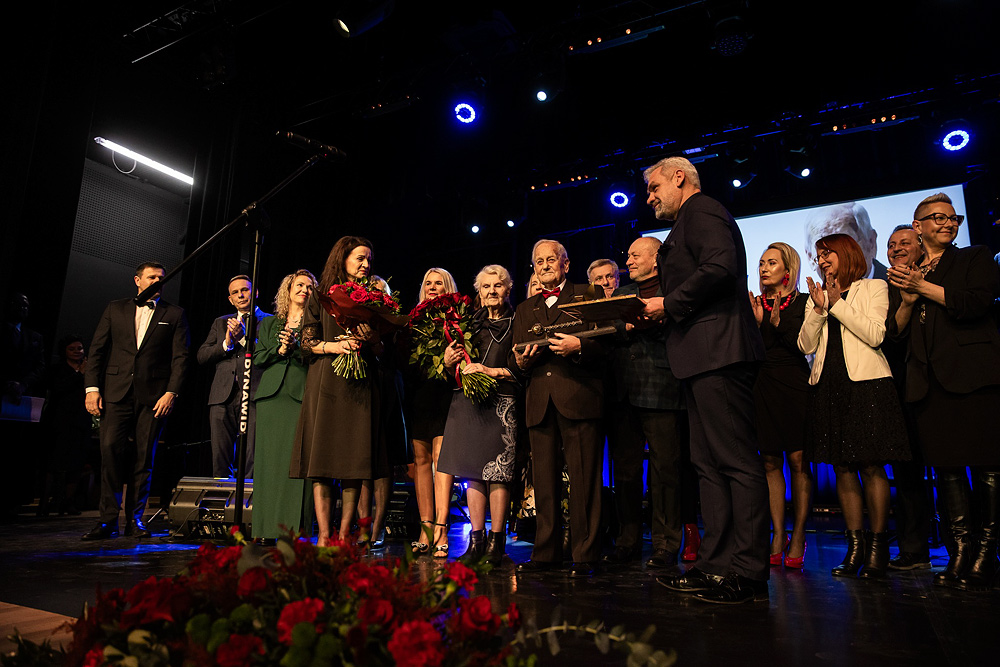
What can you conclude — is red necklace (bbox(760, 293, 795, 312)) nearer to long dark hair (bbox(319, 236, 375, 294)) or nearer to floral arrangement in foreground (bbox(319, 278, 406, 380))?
floral arrangement in foreground (bbox(319, 278, 406, 380))

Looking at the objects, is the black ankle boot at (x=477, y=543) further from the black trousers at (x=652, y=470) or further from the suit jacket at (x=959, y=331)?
the suit jacket at (x=959, y=331)

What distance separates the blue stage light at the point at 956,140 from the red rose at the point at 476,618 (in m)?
8.11

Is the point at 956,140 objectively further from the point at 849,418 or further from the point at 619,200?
the point at 849,418

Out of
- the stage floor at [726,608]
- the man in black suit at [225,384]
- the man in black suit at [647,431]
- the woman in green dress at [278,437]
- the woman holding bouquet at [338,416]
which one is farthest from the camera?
the man in black suit at [225,384]


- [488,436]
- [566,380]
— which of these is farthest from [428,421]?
[566,380]

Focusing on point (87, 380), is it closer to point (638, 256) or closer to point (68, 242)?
point (68, 242)

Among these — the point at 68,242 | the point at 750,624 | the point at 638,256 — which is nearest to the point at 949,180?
the point at 638,256

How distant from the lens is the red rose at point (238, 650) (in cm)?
85

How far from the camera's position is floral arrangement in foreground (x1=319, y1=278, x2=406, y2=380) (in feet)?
10.9

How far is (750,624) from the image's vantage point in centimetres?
210

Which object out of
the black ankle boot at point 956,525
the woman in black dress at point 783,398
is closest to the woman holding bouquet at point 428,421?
the woman in black dress at point 783,398

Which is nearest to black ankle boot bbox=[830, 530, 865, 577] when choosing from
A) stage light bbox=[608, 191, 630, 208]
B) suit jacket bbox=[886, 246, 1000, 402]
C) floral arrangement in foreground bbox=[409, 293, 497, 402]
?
suit jacket bbox=[886, 246, 1000, 402]

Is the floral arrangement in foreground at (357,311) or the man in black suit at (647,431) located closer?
the floral arrangement in foreground at (357,311)

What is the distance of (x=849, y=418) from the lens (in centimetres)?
331
